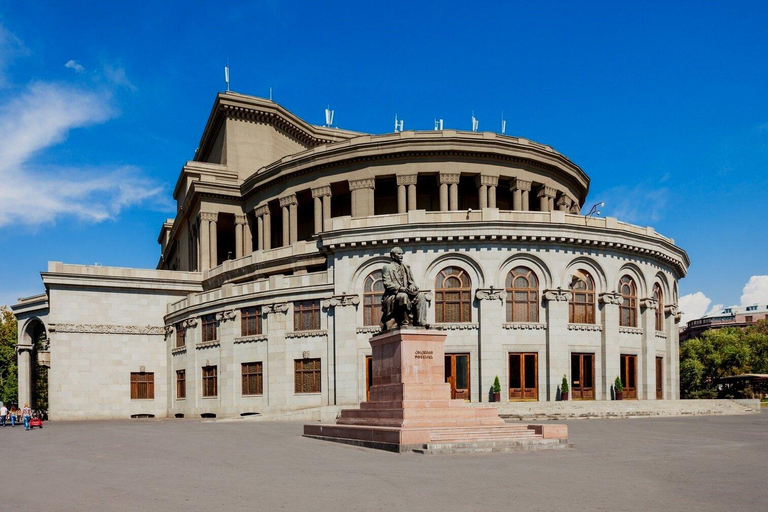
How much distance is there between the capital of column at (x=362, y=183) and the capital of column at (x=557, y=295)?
20.2 metres

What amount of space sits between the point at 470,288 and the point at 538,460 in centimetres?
2525

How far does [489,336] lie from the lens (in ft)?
138

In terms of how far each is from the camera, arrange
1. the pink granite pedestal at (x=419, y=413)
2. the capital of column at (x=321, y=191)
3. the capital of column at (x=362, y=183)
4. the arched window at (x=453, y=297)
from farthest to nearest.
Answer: the capital of column at (x=321, y=191) → the capital of column at (x=362, y=183) → the arched window at (x=453, y=297) → the pink granite pedestal at (x=419, y=413)

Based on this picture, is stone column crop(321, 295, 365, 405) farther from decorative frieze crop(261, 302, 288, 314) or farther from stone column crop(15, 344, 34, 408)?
stone column crop(15, 344, 34, 408)

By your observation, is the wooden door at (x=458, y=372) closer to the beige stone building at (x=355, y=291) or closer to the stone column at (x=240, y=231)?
the beige stone building at (x=355, y=291)

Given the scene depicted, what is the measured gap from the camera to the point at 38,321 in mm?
68062

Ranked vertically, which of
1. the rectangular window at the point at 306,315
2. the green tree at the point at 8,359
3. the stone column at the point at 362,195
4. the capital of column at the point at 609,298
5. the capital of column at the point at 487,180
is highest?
the capital of column at the point at 487,180

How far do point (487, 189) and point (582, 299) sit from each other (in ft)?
55.7

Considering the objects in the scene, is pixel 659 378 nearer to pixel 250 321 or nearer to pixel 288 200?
pixel 250 321

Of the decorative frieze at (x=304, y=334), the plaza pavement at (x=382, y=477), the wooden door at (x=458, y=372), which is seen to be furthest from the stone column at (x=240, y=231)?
the plaza pavement at (x=382, y=477)

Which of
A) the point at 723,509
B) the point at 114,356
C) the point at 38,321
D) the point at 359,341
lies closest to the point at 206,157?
the point at 38,321

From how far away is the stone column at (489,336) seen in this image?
41875 mm

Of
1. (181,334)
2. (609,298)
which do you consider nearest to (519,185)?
(609,298)

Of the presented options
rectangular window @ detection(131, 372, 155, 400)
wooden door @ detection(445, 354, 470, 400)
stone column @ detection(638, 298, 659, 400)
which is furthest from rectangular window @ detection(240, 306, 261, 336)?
stone column @ detection(638, 298, 659, 400)
